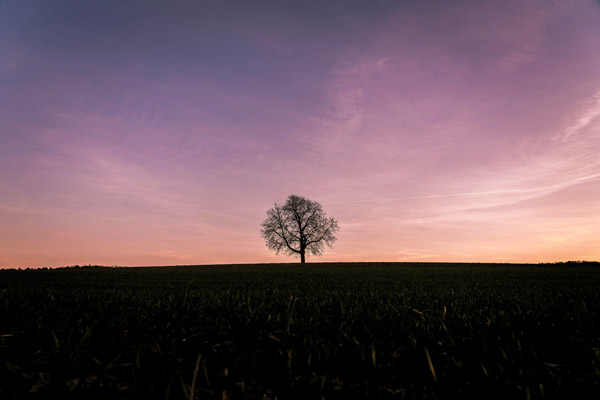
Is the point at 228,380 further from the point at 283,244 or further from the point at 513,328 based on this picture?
the point at 283,244

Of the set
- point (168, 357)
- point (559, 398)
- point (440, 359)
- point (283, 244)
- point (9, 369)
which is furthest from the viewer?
point (283, 244)

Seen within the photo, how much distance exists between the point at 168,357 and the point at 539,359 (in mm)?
2270

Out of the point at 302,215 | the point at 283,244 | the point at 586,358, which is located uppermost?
the point at 302,215

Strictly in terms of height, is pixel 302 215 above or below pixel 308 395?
above

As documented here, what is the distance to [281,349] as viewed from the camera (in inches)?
81.4

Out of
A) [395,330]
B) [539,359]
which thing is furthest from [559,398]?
[395,330]

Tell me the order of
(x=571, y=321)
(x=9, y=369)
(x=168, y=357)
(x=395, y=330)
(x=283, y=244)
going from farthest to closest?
(x=283, y=244)
(x=571, y=321)
(x=395, y=330)
(x=168, y=357)
(x=9, y=369)

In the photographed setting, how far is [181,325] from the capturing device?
2748mm

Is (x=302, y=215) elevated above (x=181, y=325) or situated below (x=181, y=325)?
above

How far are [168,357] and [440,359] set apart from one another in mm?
1684

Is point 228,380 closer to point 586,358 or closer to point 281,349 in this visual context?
point 281,349

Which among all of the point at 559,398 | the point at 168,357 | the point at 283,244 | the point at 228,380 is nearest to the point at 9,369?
the point at 168,357

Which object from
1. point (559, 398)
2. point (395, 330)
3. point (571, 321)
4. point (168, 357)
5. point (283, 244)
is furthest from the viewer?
point (283, 244)

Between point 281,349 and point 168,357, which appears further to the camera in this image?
point 281,349
